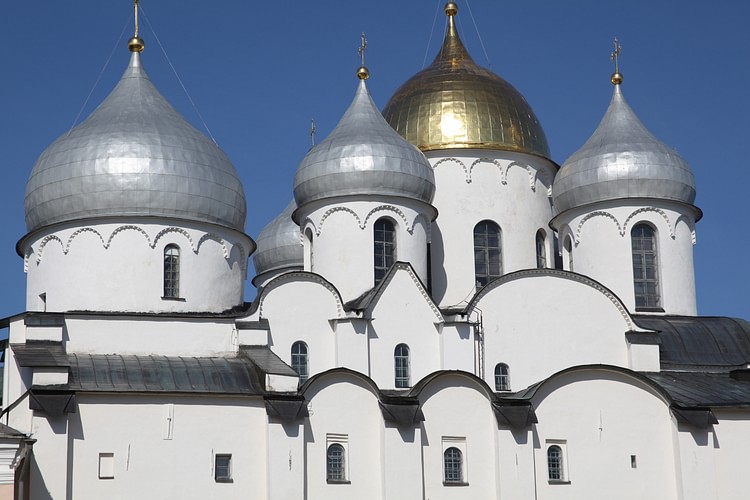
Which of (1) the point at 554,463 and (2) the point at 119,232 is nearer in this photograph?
(1) the point at 554,463

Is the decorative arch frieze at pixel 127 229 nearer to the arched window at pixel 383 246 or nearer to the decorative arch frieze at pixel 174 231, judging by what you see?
the decorative arch frieze at pixel 174 231

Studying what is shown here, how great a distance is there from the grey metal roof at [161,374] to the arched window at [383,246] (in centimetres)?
367

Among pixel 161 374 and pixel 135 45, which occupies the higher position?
pixel 135 45

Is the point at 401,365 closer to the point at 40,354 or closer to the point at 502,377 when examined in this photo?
the point at 502,377

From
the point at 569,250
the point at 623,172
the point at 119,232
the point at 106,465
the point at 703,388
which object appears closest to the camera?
the point at 106,465

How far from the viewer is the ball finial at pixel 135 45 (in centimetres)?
3031

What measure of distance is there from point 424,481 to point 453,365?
8.40ft

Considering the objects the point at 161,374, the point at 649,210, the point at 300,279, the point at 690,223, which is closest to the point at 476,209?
the point at 649,210

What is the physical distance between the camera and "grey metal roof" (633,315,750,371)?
2938 centimetres

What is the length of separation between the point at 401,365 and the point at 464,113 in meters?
6.92

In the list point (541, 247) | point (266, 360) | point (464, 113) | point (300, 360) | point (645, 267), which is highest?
point (464, 113)

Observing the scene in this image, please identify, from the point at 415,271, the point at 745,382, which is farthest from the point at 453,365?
the point at 745,382

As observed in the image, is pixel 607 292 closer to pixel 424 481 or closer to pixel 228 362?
pixel 424 481

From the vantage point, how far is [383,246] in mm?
28922
